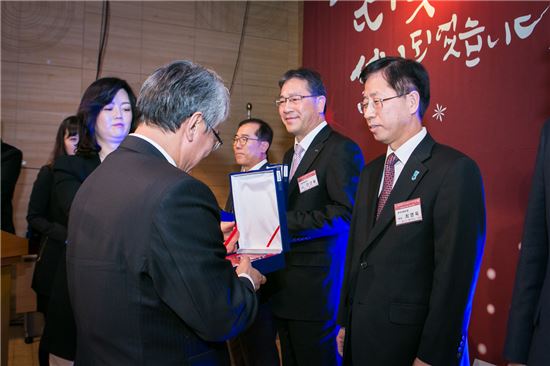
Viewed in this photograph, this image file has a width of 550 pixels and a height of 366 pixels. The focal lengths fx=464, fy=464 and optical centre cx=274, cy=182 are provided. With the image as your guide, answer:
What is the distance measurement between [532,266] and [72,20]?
429cm

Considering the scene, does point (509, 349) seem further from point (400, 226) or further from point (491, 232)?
point (491, 232)

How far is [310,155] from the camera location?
2367 millimetres

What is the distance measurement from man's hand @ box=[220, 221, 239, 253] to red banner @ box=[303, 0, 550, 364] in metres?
1.61

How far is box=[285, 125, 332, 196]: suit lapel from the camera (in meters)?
2.35

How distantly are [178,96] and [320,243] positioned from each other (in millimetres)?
1322

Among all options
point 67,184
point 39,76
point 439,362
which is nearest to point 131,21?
point 39,76

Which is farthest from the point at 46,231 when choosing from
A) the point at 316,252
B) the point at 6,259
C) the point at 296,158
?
the point at 316,252

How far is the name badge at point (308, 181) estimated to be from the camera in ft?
7.56

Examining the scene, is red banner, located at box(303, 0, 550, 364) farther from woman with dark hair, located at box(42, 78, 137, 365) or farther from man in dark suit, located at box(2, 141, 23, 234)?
man in dark suit, located at box(2, 141, 23, 234)

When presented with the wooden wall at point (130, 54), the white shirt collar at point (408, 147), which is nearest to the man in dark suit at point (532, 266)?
the white shirt collar at point (408, 147)

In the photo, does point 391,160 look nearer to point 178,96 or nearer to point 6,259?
point 178,96

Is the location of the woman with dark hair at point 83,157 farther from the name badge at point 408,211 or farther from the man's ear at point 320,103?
the name badge at point 408,211

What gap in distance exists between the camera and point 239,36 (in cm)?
495

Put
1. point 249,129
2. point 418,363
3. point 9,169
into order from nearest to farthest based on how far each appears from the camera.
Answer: point 418,363, point 9,169, point 249,129
